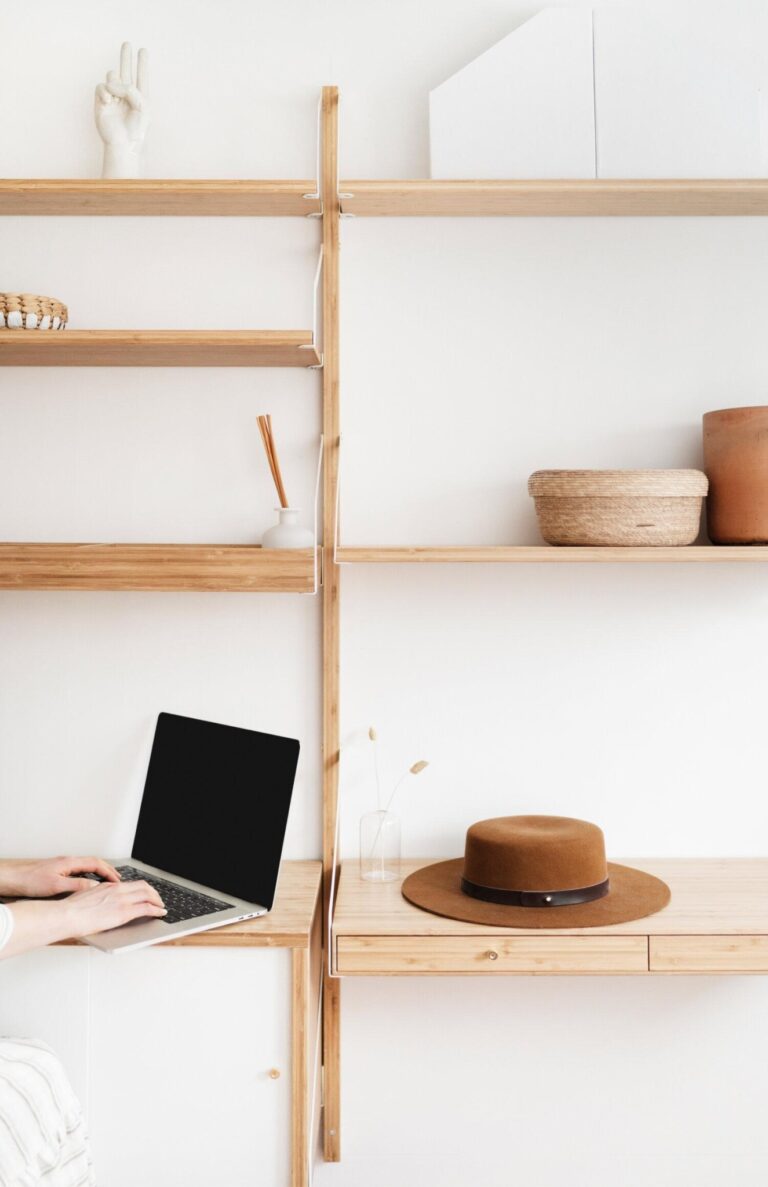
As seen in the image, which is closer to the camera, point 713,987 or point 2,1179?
point 2,1179

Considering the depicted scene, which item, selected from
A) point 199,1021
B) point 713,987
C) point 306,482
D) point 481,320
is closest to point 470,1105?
point 713,987

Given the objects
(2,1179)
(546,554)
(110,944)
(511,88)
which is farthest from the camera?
(511,88)

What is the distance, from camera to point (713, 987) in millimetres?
2160

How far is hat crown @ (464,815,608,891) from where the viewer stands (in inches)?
72.8

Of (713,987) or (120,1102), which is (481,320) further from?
(120,1102)

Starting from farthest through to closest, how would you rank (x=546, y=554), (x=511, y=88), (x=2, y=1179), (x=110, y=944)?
(x=511, y=88)
(x=546, y=554)
(x=110, y=944)
(x=2, y=1179)

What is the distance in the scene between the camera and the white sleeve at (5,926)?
1566 mm

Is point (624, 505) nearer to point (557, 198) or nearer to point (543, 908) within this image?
point (557, 198)

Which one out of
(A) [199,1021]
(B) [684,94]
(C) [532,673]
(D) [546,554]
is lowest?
(A) [199,1021]

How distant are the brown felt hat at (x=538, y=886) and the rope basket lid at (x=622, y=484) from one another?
1.96 feet

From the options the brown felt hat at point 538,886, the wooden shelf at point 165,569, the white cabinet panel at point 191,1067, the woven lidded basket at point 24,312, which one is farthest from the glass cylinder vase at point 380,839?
the woven lidded basket at point 24,312

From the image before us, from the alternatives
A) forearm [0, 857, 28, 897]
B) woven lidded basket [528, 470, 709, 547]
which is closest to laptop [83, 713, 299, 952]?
forearm [0, 857, 28, 897]

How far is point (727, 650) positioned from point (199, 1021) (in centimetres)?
123

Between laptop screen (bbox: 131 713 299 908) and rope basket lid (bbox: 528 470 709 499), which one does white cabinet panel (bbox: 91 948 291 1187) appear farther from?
rope basket lid (bbox: 528 470 709 499)
